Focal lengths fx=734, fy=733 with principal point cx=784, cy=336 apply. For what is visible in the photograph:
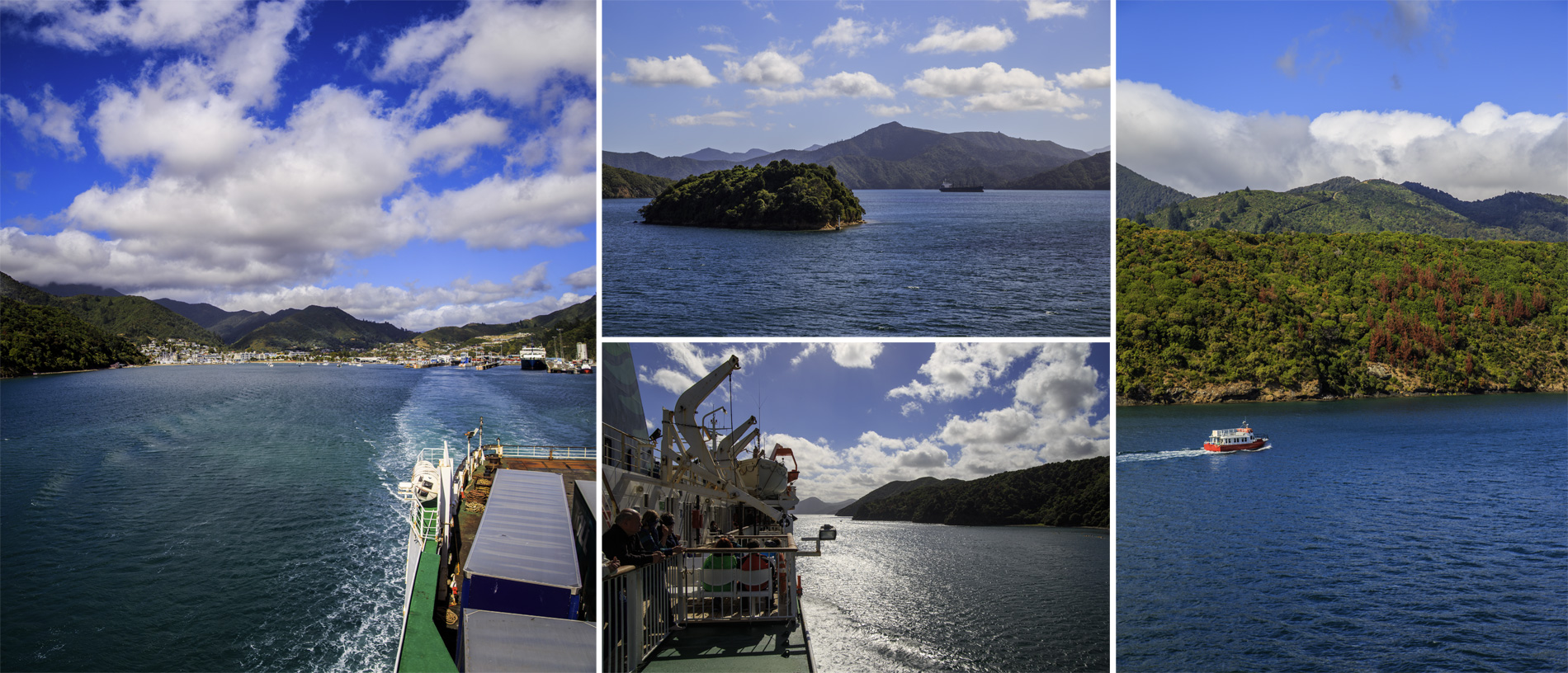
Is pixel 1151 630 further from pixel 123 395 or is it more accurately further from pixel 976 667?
pixel 123 395

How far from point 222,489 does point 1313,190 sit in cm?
6666

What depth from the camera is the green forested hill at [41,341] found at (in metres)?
41.8

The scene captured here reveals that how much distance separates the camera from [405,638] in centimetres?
802

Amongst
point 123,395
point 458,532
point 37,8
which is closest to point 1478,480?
point 458,532

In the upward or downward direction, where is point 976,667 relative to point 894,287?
downward

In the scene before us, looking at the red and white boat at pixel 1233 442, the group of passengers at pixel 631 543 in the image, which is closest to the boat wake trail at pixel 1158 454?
the red and white boat at pixel 1233 442

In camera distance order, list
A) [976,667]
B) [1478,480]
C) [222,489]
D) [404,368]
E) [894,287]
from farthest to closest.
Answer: [404,368]
[1478,480]
[222,489]
[976,667]
[894,287]

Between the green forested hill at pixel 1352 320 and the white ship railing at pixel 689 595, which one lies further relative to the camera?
the green forested hill at pixel 1352 320

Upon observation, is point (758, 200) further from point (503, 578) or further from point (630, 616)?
point (630, 616)

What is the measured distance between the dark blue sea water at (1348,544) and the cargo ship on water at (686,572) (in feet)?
43.6

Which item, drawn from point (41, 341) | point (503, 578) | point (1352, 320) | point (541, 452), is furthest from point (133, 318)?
point (1352, 320)

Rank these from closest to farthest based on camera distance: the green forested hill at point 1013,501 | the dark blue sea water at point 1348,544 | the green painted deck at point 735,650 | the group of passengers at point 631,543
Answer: the group of passengers at point 631,543 < the green painted deck at point 735,650 < the green forested hill at point 1013,501 < the dark blue sea water at point 1348,544

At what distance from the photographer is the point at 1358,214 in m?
49.7

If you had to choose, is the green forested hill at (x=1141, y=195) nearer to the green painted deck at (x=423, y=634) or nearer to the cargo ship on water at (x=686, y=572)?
the green painted deck at (x=423, y=634)
